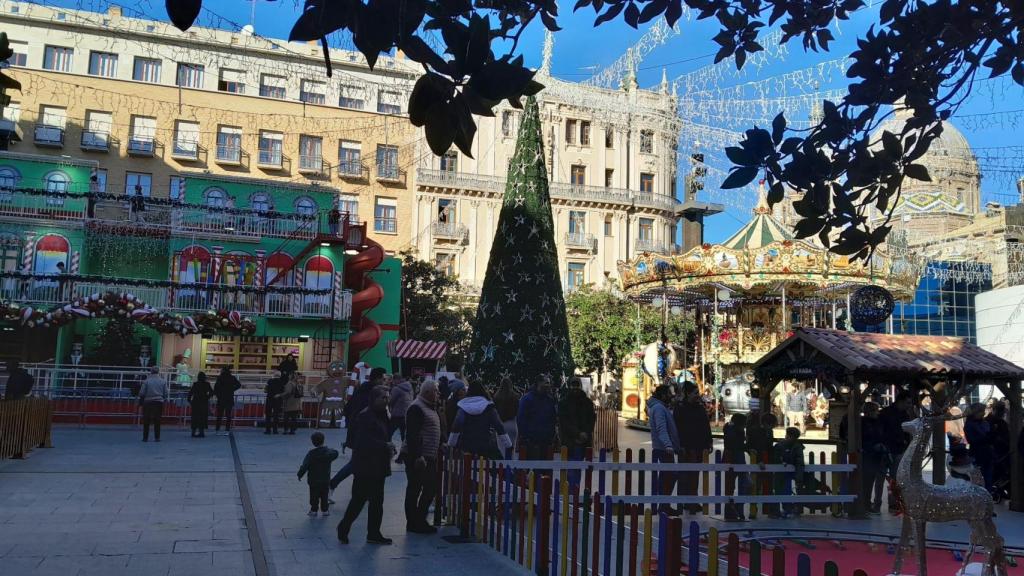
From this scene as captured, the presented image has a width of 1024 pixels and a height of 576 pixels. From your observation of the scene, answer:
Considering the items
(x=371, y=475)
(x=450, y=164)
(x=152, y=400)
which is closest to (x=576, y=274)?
(x=450, y=164)

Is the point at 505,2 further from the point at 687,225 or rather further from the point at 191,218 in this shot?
the point at 687,225

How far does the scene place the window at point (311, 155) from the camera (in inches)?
1703

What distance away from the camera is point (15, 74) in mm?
33656

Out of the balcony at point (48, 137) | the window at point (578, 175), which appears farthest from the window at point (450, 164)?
the balcony at point (48, 137)

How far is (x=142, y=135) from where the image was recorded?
41.4 m

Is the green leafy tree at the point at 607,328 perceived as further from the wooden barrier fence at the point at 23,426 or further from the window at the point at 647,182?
the wooden barrier fence at the point at 23,426

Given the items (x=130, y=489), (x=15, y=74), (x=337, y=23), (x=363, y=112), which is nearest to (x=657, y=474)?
(x=130, y=489)

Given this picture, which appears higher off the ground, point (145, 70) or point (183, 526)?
point (145, 70)

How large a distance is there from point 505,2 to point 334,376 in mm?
19072

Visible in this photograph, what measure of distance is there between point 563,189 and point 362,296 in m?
19.0

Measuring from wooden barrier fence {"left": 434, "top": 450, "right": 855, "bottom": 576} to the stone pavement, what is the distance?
38 cm

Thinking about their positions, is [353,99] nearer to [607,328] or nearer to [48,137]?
[48,137]

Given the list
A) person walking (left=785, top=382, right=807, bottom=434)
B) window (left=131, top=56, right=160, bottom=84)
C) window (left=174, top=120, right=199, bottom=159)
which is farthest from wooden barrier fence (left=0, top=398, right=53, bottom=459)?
window (left=131, top=56, right=160, bottom=84)

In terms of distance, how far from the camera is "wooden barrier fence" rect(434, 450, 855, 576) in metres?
5.18
